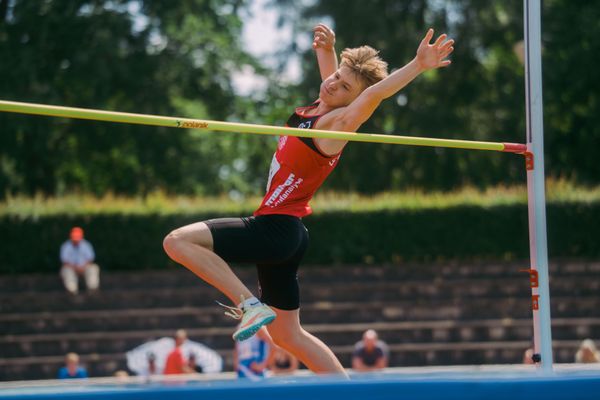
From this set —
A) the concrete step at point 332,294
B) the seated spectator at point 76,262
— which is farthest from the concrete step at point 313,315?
the seated spectator at point 76,262

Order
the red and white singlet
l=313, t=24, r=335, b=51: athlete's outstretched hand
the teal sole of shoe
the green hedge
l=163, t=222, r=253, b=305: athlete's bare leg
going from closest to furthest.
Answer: the teal sole of shoe, l=163, t=222, r=253, b=305: athlete's bare leg, the red and white singlet, l=313, t=24, r=335, b=51: athlete's outstretched hand, the green hedge

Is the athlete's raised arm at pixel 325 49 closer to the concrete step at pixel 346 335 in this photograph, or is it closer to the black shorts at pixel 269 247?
the black shorts at pixel 269 247

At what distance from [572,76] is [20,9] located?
13.4 meters

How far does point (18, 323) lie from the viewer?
1496 cm

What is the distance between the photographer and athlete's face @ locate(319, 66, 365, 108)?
214 inches

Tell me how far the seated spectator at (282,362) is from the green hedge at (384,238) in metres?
4.80

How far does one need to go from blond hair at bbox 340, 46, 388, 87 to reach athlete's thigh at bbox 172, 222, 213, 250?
1.20m

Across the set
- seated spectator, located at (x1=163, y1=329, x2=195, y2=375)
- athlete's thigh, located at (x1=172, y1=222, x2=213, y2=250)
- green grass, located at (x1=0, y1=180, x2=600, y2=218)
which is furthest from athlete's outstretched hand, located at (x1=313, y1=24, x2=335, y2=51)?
green grass, located at (x1=0, y1=180, x2=600, y2=218)

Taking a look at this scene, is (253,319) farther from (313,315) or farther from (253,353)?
(313,315)

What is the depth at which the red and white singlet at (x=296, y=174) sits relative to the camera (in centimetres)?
535

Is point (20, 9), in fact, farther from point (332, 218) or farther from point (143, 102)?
point (332, 218)

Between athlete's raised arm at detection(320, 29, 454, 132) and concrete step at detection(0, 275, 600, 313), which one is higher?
athlete's raised arm at detection(320, 29, 454, 132)

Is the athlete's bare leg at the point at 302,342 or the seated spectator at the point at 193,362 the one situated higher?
the athlete's bare leg at the point at 302,342

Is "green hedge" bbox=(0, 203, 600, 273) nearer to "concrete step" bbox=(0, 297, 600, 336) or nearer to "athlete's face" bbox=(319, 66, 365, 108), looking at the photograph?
"concrete step" bbox=(0, 297, 600, 336)
